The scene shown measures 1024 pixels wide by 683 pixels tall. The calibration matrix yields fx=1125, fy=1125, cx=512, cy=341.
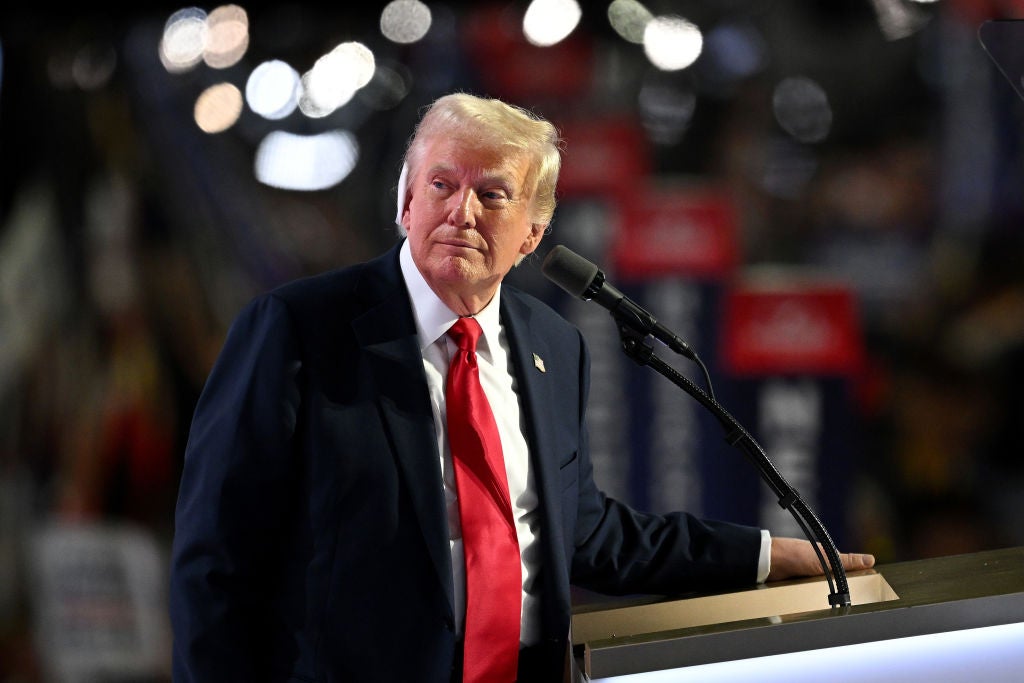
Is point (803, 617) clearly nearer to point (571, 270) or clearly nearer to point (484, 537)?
point (484, 537)

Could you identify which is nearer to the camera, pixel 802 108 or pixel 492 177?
pixel 492 177

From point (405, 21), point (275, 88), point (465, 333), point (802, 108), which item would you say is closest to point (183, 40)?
point (275, 88)

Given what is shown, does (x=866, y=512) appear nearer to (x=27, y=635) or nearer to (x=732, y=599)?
(x=732, y=599)

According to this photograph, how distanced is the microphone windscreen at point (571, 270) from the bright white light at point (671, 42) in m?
2.03

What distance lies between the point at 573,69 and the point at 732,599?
211 centimetres

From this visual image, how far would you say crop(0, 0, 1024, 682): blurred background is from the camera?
3.34 metres

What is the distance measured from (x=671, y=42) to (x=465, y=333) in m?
2.08

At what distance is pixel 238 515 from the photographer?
1.45 meters

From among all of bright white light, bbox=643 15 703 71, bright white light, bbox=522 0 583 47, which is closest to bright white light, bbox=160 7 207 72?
bright white light, bbox=522 0 583 47

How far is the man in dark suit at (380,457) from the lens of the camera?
1.46 meters

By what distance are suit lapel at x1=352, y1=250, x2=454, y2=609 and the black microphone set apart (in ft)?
0.72

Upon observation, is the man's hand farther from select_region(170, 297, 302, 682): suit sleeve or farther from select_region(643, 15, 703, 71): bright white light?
select_region(643, 15, 703, 71): bright white light

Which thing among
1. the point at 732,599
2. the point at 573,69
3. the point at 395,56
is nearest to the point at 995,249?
the point at 573,69

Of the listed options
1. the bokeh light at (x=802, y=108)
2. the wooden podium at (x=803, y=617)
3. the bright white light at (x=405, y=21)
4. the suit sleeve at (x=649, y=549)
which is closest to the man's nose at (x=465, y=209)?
the suit sleeve at (x=649, y=549)
